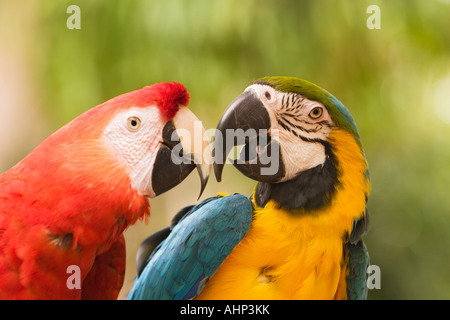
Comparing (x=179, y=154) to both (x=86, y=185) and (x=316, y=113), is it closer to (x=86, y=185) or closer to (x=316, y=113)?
Answer: (x=86, y=185)

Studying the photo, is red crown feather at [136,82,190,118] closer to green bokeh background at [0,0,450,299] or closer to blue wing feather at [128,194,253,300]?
blue wing feather at [128,194,253,300]

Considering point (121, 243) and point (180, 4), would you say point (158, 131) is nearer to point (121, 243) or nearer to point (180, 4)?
point (121, 243)

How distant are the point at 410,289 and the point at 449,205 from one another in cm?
43

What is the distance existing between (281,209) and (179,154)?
26cm

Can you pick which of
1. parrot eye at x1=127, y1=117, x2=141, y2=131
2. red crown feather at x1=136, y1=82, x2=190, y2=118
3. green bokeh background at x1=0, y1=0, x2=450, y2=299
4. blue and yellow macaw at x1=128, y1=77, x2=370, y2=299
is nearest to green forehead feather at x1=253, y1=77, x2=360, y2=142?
blue and yellow macaw at x1=128, y1=77, x2=370, y2=299

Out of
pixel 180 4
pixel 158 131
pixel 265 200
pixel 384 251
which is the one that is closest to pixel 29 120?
pixel 180 4

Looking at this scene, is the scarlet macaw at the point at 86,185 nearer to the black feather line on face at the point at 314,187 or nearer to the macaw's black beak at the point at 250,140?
the macaw's black beak at the point at 250,140

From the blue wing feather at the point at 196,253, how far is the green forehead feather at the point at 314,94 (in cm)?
29

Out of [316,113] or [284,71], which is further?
[284,71]

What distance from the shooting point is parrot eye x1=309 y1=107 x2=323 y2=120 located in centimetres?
92

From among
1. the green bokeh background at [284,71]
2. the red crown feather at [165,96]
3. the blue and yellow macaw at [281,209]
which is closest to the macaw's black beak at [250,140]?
the blue and yellow macaw at [281,209]

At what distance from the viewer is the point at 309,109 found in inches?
36.1

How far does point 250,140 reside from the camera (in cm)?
91

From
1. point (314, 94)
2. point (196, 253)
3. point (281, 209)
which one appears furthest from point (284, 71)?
point (196, 253)
